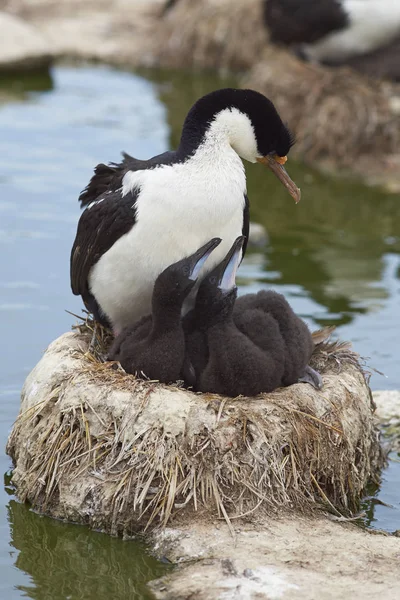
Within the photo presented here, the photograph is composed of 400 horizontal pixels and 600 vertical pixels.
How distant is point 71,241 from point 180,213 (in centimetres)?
488

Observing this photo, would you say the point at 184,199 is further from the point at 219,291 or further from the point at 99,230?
the point at 99,230

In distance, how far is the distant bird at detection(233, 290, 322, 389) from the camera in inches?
237

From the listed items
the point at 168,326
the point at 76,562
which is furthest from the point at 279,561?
the point at 168,326

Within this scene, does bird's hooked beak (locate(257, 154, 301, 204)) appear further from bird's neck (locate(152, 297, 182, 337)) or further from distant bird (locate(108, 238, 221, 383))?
bird's neck (locate(152, 297, 182, 337))

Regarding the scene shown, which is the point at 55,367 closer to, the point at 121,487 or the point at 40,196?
the point at 121,487

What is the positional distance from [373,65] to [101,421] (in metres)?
9.29

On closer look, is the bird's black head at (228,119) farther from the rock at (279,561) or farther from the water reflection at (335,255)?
the water reflection at (335,255)

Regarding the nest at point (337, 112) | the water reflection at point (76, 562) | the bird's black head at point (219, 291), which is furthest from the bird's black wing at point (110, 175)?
the nest at point (337, 112)

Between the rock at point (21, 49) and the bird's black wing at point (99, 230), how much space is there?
34.4ft

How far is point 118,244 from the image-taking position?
618 centimetres

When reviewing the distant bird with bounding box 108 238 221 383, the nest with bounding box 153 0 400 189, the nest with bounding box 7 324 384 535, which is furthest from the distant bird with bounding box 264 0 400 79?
the nest with bounding box 7 324 384 535

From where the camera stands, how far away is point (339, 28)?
13883mm

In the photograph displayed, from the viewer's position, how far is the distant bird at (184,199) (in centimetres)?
590

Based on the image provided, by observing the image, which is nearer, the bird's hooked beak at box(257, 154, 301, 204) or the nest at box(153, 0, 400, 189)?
the bird's hooked beak at box(257, 154, 301, 204)
